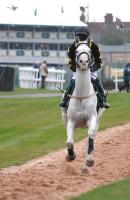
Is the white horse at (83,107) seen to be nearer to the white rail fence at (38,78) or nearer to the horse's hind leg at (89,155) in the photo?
the horse's hind leg at (89,155)

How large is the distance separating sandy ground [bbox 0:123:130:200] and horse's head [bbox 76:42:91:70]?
2015 millimetres

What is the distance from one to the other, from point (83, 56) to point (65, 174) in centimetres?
235

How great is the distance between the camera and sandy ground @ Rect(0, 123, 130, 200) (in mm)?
11062

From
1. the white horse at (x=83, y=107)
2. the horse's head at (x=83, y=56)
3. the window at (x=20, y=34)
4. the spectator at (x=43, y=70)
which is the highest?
the horse's head at (x=83, y=56)

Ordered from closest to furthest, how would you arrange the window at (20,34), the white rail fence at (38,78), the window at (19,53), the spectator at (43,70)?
the spectator at (43,70), the white rail fence at (38,78), the window at (20,34), the window at (19,53)

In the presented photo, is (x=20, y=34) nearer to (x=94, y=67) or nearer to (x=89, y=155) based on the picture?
(x=94, y=67)

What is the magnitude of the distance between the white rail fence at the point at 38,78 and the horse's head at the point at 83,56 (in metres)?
41.9

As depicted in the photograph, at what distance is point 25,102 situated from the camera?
35844 mm

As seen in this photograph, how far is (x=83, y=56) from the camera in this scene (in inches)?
530

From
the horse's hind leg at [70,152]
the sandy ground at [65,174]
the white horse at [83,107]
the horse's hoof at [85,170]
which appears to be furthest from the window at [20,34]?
the horse's hoof at [85,170]

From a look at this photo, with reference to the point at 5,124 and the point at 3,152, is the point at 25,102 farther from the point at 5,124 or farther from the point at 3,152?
the point at 3,152

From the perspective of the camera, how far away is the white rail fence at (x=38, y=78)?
56197 mm

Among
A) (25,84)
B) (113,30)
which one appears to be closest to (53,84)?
(25,84)

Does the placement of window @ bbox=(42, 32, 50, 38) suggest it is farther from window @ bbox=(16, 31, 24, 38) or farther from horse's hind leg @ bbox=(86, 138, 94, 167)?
horse's hind leg @ bbox=(86, 138, 94, 167)
